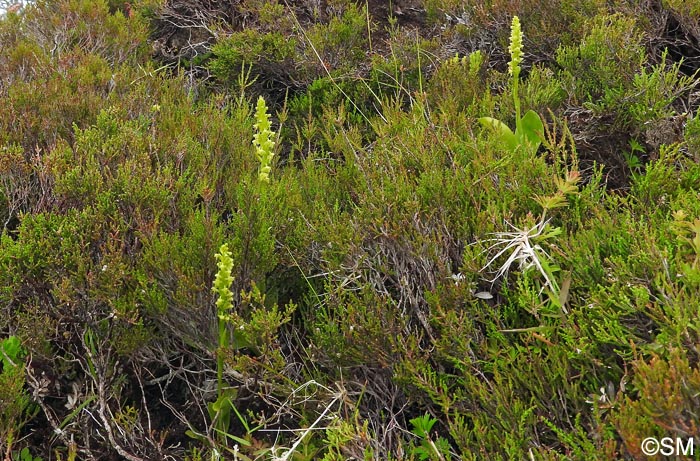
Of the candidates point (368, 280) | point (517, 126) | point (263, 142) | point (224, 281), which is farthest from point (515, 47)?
point (224, 281)

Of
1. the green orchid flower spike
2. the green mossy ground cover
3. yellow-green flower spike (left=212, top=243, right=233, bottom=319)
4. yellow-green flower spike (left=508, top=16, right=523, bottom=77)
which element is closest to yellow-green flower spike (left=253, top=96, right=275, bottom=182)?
the green mossy ground cover

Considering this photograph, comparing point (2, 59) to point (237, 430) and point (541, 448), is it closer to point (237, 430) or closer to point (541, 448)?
point (237, 430)

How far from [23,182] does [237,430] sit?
4.90 feet

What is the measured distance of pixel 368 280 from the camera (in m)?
2.08

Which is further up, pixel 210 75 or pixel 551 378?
pixel 551 378

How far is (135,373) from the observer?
2119mm

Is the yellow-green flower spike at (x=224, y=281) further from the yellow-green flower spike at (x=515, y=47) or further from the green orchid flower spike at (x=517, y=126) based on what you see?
the yellow-green flower spike at (x=515, y=47)

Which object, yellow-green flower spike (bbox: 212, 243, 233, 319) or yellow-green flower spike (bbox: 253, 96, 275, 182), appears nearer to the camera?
yellow-green flower spike (bbox: 212, 243, 233, 319)

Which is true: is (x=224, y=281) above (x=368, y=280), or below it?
above

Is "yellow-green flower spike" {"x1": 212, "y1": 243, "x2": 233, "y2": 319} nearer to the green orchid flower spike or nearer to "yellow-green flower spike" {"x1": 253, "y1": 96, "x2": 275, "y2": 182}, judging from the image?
"yellow-green flower spike" {"x1": 253, "y1": 96, "x2": 275, "y2": 182}

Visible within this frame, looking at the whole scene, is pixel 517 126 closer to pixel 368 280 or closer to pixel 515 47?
pixel 515 47

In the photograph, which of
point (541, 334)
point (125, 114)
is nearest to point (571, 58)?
point (541, 334)

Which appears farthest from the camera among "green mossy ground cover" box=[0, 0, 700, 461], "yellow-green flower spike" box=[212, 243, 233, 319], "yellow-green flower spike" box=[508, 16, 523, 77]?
"yellow-green flower spike" box=[508, 16, 523, 77]

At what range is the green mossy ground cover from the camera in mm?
1568
